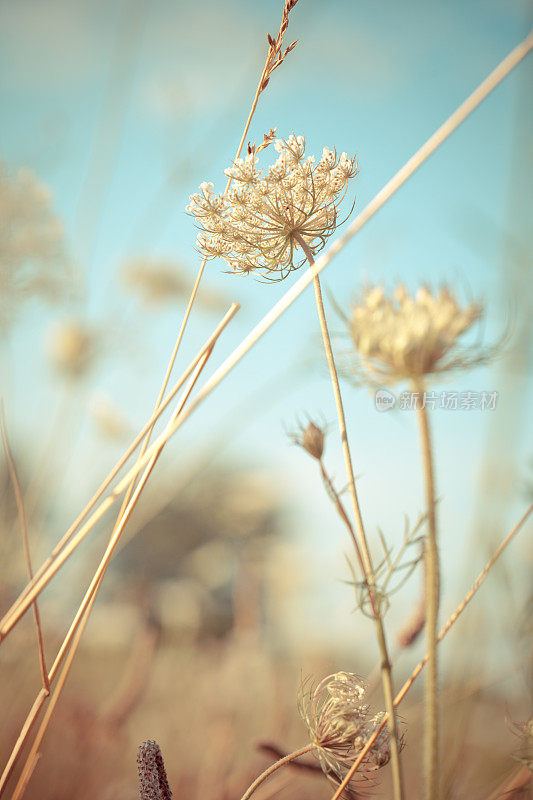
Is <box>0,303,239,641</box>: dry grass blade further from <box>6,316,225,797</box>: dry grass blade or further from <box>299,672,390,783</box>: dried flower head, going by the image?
<box>299,672,390,783</box>: dried flower head

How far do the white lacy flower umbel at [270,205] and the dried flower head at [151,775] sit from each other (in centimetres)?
24

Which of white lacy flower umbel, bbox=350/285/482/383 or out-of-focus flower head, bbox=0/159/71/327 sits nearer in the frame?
white lacy flower umbel, bbox=350/285/482/383

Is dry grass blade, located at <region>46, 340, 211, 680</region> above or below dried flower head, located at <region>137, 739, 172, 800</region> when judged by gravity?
above

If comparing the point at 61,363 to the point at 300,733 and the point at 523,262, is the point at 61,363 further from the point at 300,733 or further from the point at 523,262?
the point at 300,733

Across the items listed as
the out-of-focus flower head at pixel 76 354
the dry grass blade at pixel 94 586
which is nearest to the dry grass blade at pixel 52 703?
the dry grass blade at pixel 94 586

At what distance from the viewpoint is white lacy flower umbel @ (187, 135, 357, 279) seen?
27cm

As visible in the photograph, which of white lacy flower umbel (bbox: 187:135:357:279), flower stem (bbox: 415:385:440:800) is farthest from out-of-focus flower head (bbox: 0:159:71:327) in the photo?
flower stem (bbox: 415:385:440:800)

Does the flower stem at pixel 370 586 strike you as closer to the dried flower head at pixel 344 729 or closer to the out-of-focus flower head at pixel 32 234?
the dried flower head at pixel 344 729

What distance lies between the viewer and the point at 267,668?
100cm

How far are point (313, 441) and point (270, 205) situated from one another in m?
0.12

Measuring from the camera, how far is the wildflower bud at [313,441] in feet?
0.86

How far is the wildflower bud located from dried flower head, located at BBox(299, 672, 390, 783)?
118 mm

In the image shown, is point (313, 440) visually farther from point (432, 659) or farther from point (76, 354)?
point (76, 354)

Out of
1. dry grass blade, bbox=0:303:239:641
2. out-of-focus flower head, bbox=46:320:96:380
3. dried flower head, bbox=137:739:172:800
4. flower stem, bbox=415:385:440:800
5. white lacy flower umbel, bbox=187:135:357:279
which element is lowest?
dried flower head, bbox=137:739:172:800
